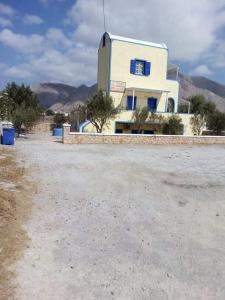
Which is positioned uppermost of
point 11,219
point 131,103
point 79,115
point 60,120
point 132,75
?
point 132,75

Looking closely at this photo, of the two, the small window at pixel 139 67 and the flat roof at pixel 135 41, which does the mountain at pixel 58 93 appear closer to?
the flat roof at pixel 135 41

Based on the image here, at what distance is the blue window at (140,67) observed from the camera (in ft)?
102

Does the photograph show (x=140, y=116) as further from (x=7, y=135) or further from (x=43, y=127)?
(x=43, y=127)

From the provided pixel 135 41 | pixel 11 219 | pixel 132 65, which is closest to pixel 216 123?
pixel 132 65

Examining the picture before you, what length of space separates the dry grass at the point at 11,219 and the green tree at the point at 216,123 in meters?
24.5

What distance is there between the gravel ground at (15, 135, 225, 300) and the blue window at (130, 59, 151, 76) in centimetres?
2105

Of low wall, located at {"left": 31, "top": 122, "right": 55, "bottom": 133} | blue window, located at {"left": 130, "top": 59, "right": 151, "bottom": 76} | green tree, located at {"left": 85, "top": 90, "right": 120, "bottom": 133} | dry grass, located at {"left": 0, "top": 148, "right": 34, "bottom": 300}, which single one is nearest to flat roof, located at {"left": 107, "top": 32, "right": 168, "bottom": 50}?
blue window, located at {"left": 130, "top": 59, "right": 151, "bottom": 76}

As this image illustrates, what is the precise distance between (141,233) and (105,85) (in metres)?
25.9

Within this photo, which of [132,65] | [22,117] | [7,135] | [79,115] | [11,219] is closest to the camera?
[11,219]

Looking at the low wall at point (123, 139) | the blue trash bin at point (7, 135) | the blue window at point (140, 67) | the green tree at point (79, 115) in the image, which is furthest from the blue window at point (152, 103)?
the blue trash bin at point (7, 135)

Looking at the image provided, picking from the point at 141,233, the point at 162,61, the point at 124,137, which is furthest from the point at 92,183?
the point at 162,61

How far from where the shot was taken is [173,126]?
29312 millimetres

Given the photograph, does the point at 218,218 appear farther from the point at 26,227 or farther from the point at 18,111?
the point at 18,111

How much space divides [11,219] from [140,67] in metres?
27.3
